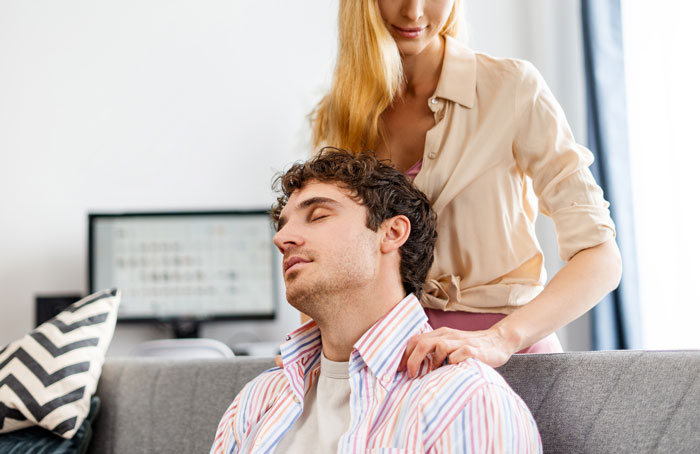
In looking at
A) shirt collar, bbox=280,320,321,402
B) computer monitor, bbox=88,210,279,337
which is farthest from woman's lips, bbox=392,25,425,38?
computer monitor, bbox=88,210,279,337

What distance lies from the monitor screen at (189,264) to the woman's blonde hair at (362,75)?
2050 mm

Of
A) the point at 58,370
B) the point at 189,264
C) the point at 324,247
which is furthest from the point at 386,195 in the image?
the point at 189,264

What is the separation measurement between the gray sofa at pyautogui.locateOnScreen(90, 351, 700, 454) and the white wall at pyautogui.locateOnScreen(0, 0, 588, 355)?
6.60ft

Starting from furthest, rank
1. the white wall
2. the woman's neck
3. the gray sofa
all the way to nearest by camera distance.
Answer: the white wall < the woman's neck < the gray sofa

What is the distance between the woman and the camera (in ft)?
4.68

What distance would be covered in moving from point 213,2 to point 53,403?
8.75 feet

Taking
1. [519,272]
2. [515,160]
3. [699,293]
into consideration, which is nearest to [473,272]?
[519,272]

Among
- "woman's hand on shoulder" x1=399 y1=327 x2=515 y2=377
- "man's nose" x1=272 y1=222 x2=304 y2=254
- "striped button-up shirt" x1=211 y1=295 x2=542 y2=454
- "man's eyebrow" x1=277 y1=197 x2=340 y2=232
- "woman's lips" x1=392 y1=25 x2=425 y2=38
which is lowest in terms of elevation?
"striped button-up shirt" x1=211 y1=295 x2=542 y2=454

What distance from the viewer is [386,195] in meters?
1.42

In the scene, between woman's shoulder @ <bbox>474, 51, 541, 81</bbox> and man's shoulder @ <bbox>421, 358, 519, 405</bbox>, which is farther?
woman's shoulder @ <bbox>474, 51, 541, 81</bbox>

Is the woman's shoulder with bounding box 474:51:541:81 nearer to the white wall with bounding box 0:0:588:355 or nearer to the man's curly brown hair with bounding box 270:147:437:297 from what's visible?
the man's curly brown hair with bounding box 270:147:437:297

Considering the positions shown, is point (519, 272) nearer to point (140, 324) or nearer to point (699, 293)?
point (699, 293)

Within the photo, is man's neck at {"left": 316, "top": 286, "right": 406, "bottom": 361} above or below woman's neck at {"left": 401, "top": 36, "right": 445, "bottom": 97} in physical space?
below

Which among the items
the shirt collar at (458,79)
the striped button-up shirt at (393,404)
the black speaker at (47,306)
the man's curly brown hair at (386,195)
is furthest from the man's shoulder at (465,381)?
the black speaker at (47,306)
